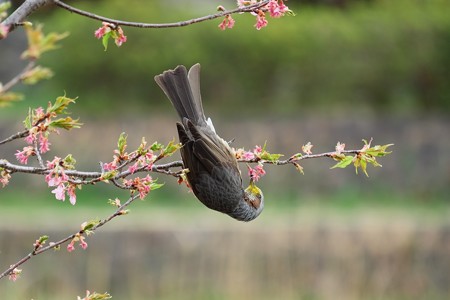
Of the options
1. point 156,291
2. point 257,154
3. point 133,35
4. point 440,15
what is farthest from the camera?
point 440,15

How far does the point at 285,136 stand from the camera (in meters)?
13.0

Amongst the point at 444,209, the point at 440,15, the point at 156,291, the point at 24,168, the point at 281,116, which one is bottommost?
the point at 24,168

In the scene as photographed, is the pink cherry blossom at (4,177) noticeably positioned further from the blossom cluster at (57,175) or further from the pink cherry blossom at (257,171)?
the pink cherry blossom at (257,171)

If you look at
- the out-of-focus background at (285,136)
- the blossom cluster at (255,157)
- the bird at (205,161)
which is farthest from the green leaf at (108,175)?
the out-of-focus background at (285,136)

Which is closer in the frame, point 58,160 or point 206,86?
point 58,160

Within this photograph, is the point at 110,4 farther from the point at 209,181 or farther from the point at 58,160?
the point at 58,160

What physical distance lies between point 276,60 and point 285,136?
0.98 meters

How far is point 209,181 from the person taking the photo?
420cm

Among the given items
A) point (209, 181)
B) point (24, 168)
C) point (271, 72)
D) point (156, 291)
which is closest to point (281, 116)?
point (271, 72)

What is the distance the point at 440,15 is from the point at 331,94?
1.66 metres

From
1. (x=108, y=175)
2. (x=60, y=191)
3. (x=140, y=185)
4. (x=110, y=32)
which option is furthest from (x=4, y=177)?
(x=110, y=32)

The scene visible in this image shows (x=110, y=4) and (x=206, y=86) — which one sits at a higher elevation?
(x=110, y=4)

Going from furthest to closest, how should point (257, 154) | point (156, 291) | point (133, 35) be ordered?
1. point (133, 35)
2. point (156, 291)
3. point (257, 154)

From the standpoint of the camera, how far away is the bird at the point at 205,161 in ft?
13.7
